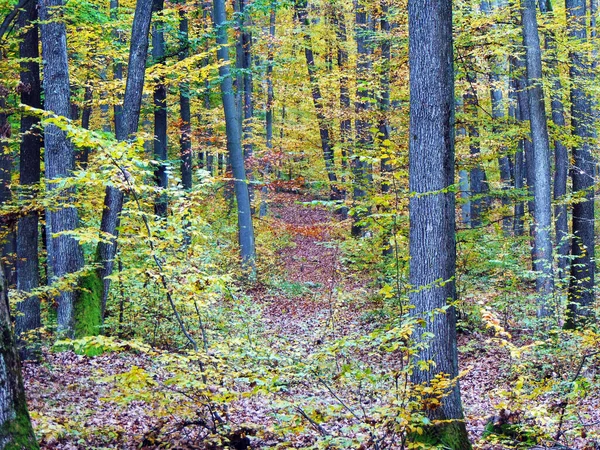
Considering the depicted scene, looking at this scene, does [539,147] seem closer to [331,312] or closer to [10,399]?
[331,312]

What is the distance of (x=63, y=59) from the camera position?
32.6 ft

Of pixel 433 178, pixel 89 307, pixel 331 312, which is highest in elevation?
pixel 433 178

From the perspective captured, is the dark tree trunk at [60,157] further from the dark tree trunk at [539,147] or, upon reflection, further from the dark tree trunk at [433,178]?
the dark tree trunk at [539,147]

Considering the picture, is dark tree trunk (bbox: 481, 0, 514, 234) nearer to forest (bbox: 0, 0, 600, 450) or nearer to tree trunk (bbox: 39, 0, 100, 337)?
forest (bbox: 0, 0, 600, 450)

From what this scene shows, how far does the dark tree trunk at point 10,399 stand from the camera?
138 inches

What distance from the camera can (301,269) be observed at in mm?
20031

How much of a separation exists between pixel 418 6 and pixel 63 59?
6.83 metres

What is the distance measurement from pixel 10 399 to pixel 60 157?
721 centimetres

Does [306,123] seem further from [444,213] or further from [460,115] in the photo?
[444,213]

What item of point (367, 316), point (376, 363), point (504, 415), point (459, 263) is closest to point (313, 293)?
point (367, 316)

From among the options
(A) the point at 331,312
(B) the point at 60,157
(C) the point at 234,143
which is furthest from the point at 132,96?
(C) the point at 234,143

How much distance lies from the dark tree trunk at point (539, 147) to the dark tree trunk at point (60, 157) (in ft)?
28.3

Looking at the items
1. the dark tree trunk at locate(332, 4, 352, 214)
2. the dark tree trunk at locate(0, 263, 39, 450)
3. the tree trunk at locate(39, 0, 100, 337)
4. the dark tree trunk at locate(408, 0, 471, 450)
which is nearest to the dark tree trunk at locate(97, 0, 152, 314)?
the tree trunk at locate(39, 0, 100, 337)

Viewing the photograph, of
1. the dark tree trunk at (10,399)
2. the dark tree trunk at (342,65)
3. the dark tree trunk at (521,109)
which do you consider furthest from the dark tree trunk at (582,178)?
the dark tree trunk at (10,399)
